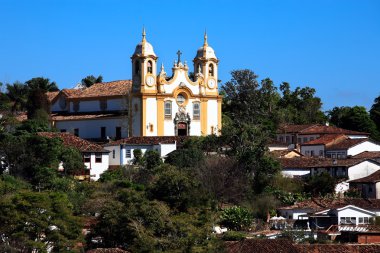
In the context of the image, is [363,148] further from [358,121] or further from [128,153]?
[358,121]

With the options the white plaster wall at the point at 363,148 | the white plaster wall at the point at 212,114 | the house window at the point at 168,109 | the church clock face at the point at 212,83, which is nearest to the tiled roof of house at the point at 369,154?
the white plaster wall at the point at 363,148

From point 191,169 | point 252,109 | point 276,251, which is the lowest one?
point 276,251

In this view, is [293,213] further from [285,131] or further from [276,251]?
[285,131]

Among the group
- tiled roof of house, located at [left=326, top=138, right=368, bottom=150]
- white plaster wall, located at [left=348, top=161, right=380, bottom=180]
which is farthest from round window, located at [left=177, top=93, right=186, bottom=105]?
white plaster wall, located at [left=348, top=161, right=380, bottom=180]

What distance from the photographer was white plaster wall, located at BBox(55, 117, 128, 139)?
7756 centimetres

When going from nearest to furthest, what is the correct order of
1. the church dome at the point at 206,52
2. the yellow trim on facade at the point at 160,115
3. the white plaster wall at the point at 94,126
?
the yellow trim on facade at the point at 160,115 → the white plaster wall at the point at 94,126 → the church dome at the point at 206,52

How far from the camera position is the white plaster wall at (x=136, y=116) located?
76.6 m

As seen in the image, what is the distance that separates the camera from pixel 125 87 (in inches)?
3157

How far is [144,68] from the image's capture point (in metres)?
77.1

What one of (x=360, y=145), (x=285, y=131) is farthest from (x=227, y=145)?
(x=285, y=131)

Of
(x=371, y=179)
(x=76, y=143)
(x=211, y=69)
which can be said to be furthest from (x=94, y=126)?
(x=371, y=179)

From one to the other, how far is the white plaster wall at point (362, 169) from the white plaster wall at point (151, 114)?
15.7 metres

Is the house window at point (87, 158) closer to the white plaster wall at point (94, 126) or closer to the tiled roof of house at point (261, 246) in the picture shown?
the white plaster wall at point (94, 126)

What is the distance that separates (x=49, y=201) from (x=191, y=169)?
58.8 ft
